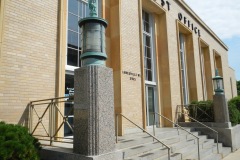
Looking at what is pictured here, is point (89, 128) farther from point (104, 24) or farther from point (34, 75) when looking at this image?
point (34, 75)

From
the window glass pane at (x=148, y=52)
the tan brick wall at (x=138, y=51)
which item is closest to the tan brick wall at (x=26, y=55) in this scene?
the tan brick wall at (x=138, y=51)

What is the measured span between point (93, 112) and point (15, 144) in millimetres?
1484

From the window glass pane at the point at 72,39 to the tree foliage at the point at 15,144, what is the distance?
13.8 feet

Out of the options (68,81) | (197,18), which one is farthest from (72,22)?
(197,18)

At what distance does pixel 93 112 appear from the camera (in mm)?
4488

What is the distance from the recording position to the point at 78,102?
471 centimetres

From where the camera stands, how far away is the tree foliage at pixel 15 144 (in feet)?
13.0

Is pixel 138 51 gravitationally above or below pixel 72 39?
above

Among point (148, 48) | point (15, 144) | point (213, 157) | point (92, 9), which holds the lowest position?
point (213, 157)

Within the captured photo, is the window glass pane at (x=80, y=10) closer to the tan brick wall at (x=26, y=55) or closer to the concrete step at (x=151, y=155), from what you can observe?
the tan brick wall at (x=26, y=55)

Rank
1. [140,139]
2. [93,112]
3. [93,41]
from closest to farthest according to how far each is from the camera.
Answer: [93,112]
[93,41]
[140,139]

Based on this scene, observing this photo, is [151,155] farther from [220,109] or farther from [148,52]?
[148,52]

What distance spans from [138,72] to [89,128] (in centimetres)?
659

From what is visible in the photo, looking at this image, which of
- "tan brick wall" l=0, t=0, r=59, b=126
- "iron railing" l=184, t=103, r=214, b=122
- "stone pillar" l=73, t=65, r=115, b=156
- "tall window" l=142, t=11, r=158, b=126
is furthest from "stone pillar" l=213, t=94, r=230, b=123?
"stone pillar" l=73, t=65, r=115, b=156
